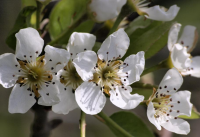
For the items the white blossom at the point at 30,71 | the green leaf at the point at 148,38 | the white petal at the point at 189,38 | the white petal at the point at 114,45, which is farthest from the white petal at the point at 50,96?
the white petal at the point at 189,38

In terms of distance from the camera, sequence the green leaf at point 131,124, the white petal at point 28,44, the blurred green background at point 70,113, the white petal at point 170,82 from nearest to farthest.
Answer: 1. the white petal at point 28,44
2. the white petal at point 170,82
3. the green leaf at point 131,124
4. the blurred green background at point 70,113

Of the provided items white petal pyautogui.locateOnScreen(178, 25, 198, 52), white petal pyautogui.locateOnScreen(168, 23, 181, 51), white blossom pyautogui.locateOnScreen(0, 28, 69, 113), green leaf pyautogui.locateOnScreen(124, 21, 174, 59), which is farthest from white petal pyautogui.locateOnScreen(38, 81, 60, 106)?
white petal pyautogui.locateOnScreen(178, 25, 198, 52)

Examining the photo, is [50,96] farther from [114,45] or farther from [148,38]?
[148,38]

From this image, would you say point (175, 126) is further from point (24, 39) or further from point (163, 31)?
point (24, 39)

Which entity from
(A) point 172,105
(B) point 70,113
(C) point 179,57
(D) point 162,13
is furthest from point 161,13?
(B) point 70,113

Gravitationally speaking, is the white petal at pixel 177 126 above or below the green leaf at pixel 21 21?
below

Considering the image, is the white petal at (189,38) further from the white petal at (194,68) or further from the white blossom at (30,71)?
the white blossom at (30,71)
